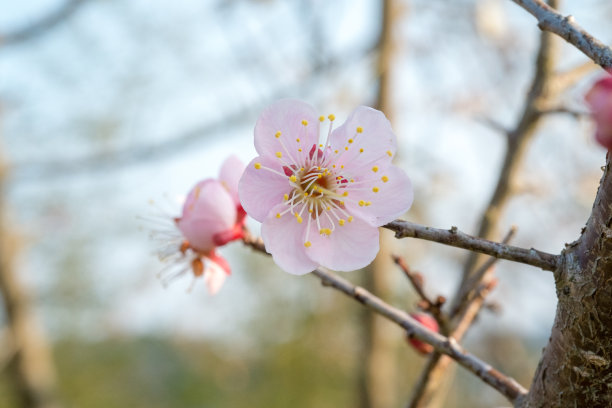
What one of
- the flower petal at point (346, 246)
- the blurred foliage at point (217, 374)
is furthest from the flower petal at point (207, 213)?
the blurred foliage at point (217, 374)

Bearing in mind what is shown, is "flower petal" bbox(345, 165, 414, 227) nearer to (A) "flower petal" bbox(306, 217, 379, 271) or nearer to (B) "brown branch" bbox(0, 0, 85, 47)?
(A) "flower petal" bbox(306, 217, 379, 271)

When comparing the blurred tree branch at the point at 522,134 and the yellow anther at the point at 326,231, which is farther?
the blurred tree branch at the point at 522,134

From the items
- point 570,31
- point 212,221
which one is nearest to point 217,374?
point 212,221

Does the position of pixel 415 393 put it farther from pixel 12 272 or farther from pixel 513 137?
pixel 12 272

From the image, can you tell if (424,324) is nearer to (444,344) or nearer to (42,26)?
(444,344)

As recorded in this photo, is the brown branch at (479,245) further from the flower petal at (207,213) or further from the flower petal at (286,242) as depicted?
the flower petal at (207,213)

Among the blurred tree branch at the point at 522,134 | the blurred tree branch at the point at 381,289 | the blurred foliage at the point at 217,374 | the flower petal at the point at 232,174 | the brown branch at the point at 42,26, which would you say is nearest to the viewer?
the flower petal at the point at 232,174
